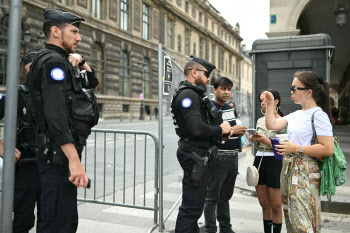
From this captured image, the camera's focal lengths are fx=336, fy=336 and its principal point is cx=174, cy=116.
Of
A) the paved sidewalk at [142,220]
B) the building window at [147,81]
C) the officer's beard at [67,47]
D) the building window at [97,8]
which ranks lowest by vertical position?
the paved sidewalk at [142,220]

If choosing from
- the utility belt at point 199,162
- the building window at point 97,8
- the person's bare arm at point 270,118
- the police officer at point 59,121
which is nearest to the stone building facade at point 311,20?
the person's bare arm at point 270,118

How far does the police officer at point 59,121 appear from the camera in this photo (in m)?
2.26

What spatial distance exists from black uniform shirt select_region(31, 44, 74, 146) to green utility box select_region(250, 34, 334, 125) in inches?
281

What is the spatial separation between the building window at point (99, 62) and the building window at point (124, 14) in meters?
4.32

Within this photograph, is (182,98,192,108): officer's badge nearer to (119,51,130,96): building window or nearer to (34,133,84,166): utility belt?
(34,133,84,166): utility belt

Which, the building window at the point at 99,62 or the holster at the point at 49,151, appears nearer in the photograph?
the holster at the point at 49,151

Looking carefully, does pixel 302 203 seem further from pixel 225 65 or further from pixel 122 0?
pixel 225 65

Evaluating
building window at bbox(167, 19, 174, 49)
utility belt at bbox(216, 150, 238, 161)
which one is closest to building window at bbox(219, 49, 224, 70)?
building window at bbox(167, 19, 174, 49)

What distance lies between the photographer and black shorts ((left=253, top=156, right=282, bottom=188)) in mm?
3822

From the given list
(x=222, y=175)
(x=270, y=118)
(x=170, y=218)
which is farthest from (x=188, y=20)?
(x=270, y=118)

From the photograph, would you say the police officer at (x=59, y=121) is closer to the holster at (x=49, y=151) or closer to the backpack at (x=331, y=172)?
the holster at (x=49, y=151)

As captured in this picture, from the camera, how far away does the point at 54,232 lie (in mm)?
2332

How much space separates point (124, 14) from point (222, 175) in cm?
3284

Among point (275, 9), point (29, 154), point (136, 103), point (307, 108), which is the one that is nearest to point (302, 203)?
point (307, 108)
